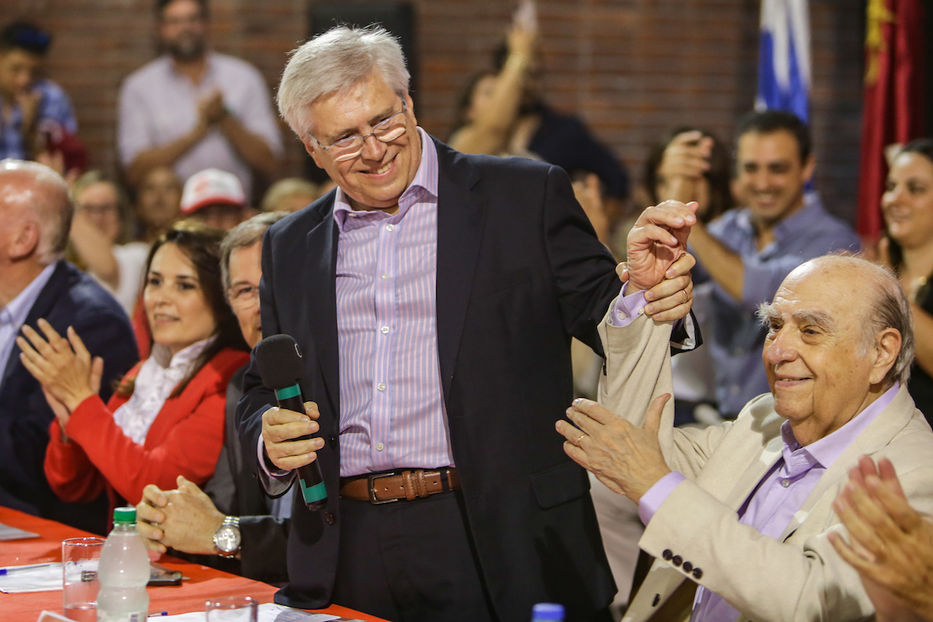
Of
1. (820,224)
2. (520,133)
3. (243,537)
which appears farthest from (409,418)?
(520,133)

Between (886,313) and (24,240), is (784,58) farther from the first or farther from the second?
(886,313)

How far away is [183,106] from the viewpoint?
20.9 ft

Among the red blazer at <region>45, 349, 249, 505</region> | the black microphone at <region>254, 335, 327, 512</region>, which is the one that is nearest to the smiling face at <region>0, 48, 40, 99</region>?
→ the red blazer at <region>45, 349, 249, 505</region>

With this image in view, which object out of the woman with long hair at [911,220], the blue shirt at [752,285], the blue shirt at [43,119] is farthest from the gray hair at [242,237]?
the blue shirt at [43,119]

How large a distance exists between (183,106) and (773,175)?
3.35 m

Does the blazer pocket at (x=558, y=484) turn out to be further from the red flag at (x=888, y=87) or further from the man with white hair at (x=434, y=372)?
the red flag at (x=888, y=87)

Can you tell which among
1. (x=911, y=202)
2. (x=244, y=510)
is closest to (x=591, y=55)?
(x=911, y=202)

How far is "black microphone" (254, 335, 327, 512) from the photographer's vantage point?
85.6 inches

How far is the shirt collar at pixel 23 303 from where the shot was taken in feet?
11.8

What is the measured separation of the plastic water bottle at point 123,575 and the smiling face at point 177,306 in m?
1.13

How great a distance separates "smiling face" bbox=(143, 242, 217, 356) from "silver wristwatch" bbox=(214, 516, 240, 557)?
66 cm

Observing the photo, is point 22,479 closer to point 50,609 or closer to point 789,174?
point 50,609

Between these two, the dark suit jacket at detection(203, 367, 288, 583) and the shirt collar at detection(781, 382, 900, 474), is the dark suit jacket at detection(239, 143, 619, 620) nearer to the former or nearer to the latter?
the dark suit jacket at detection(203, 367, 288, 583)

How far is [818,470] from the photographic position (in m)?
2.21
